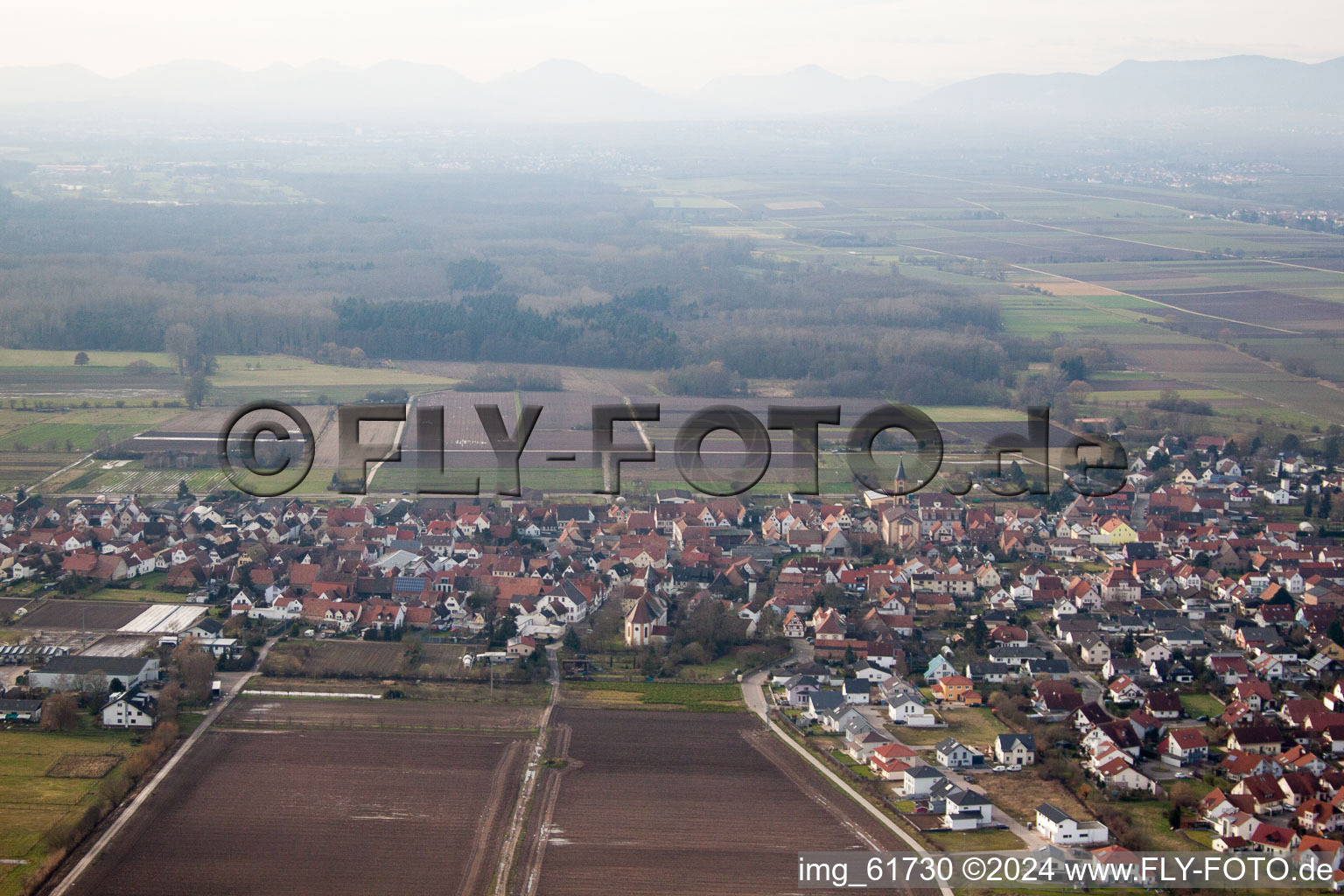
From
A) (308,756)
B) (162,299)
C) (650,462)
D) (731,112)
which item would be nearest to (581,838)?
(308,756)

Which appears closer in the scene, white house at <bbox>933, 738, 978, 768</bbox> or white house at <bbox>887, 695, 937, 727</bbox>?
white house at <bbox>933, 738, 978, 768</bbox>

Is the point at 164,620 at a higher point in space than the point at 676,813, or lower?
higher

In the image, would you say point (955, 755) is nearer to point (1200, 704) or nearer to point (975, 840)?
point (975, 840)

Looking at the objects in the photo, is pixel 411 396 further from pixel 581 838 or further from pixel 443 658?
pixel 581 838

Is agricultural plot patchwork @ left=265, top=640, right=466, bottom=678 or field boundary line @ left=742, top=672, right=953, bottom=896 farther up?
agricultural plot patchwork @ left=265, top=640, right=466, bottom=678

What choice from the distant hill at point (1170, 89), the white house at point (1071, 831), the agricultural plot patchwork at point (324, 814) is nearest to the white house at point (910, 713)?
the white house at point (1071, 831)

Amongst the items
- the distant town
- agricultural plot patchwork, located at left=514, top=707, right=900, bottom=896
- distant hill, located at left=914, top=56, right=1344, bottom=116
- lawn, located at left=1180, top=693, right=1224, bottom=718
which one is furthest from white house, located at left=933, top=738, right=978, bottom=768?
distant hill, located at left=914, top=56, right=1344, bottom=116
